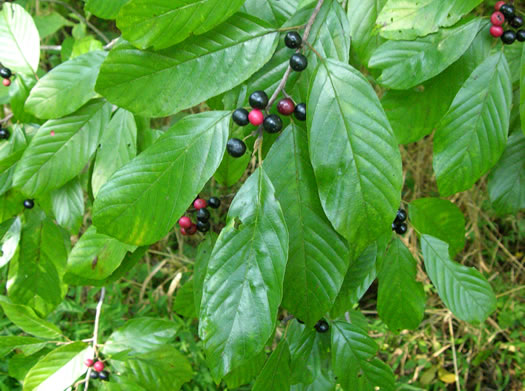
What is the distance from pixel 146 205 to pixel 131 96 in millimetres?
202

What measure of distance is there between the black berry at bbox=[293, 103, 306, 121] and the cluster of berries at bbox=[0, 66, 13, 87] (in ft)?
3.49

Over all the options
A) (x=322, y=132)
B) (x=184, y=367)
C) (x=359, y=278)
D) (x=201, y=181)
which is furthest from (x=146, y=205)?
(x=184, y=367)

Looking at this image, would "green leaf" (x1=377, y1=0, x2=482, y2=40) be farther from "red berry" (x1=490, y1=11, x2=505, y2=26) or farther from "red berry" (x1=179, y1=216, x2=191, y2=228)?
"red berry" (x1=179, y1=216, x2=191, y2=228)

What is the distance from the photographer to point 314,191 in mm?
729

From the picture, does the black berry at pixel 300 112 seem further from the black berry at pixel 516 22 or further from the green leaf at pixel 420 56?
the black berry at pixel 516 22

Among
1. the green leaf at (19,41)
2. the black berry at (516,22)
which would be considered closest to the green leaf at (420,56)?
the black berry at (516,22)

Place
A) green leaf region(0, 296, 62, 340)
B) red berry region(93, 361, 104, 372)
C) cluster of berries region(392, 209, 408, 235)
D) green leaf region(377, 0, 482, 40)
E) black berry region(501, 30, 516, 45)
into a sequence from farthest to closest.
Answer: red berry region(93, 361, 104, 372), green leaf region(0, 296, 62, 340), cluster of berries region(392, 209, 408, 235), black berry region(501, 30, 516, 45), green leaf region(377, 0, 482, 40)

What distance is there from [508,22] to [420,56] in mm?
273

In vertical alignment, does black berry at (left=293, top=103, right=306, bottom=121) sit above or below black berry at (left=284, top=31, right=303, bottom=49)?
below

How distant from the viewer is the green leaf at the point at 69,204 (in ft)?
3.73

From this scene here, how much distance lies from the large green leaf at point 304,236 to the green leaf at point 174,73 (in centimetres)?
14

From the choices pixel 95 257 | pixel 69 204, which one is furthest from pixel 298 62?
pixel 69 204

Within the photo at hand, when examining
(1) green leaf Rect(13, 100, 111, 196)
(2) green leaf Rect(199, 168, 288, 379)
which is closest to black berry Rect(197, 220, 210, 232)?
(1) green leaf Rect(13, 100, 111, 196)

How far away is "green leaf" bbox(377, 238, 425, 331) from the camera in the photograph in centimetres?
97
